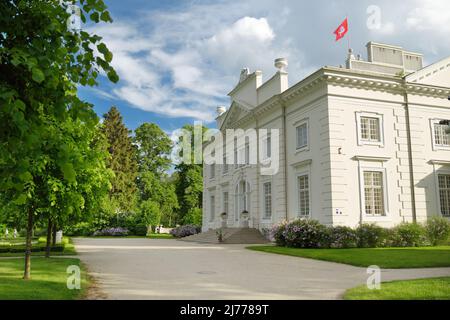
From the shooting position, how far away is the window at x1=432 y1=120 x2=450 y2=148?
25.1 meters

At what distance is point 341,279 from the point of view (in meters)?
10.5

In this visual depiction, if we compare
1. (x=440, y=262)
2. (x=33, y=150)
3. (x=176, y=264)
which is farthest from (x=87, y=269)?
(x=440, y=262)

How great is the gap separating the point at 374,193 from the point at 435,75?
341 inches

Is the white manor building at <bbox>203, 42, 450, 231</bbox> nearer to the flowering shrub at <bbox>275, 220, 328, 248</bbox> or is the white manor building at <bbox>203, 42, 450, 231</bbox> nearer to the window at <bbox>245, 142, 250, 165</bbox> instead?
the flowering shrub at <bbox>275, 220, 328, 248</bbox>

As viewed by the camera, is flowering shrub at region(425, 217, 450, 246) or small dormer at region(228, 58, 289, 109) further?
small dormer at region(228, 58, 289, 109)

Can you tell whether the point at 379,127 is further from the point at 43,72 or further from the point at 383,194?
the point at 43,72

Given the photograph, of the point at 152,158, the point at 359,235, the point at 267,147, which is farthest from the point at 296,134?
the point at 152,158

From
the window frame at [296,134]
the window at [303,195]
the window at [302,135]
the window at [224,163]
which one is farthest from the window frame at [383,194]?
the window at [224,163]

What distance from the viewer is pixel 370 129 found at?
23.7m

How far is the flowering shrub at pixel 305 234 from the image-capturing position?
2067cm

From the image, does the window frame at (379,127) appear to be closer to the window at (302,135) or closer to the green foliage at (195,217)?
the window at (302,135)

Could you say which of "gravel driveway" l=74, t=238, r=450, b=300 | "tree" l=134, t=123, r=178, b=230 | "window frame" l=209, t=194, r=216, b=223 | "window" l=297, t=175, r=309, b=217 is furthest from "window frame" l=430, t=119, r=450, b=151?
"tree" l=134, t=123, r=178, b=230

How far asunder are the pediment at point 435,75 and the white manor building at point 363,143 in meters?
0.06

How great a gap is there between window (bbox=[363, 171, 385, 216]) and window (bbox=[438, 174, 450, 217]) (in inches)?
161
